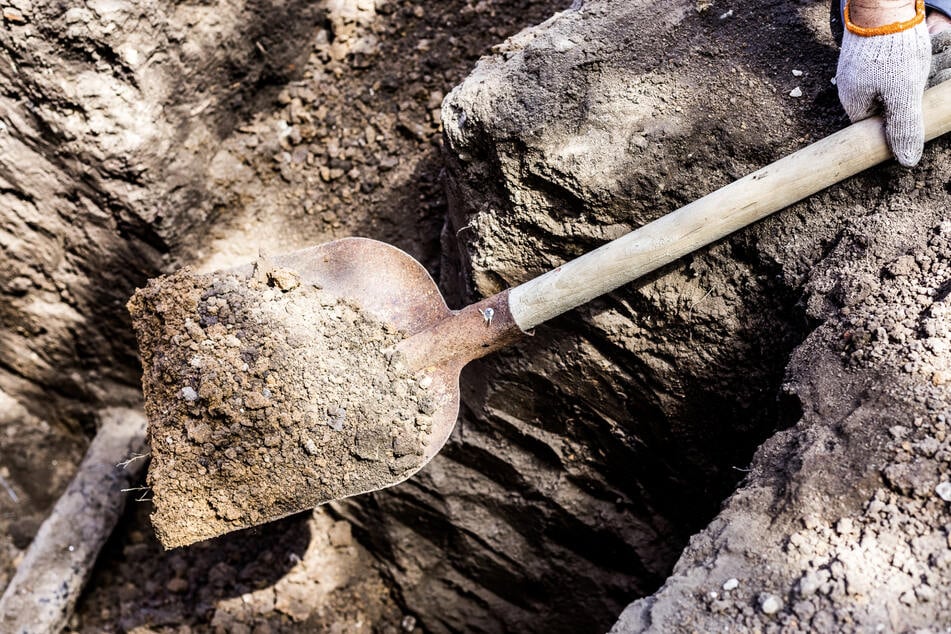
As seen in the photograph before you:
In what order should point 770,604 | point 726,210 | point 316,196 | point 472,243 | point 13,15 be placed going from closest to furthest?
point 770,604, point 726,210, point 472,243, point 13,15, point 316,196

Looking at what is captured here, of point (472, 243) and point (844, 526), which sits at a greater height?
point (472, 243)

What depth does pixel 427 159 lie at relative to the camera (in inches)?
99.7

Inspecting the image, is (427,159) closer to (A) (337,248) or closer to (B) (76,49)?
(A) (337,248)

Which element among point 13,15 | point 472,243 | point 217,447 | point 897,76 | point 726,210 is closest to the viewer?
point 897,76

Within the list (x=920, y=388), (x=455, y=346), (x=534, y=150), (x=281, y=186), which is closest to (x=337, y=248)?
(x=455, y=346)

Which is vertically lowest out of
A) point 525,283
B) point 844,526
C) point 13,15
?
point 844,526

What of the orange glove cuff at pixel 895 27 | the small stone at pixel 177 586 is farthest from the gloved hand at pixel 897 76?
the small stone at pixel 177 586

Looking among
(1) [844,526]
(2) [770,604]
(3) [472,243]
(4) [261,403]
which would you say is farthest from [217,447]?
(1) [844,526]

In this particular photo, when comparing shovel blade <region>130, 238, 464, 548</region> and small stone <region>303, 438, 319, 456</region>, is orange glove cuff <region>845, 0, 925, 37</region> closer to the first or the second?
shovel blade <region>130, 238, 464, 548</region>

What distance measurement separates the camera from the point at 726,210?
1.67m

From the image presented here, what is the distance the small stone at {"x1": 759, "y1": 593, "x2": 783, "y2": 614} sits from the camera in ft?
4.39

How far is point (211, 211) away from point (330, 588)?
143cm

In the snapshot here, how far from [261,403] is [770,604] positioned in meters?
1.20

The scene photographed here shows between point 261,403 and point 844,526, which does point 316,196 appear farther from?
point 844,526
